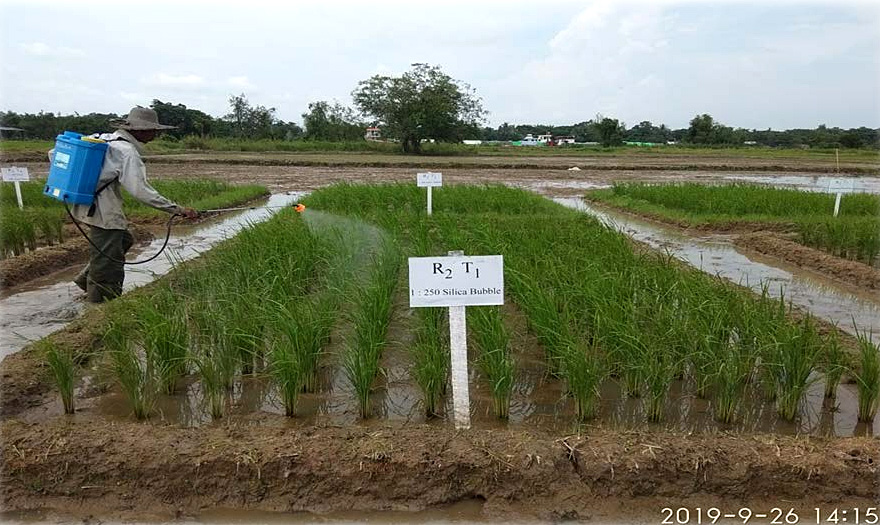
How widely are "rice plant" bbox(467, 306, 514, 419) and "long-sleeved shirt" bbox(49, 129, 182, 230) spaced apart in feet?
8.40

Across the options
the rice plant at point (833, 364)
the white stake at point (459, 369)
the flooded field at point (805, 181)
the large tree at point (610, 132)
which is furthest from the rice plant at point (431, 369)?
the large tree at point (610, 132)

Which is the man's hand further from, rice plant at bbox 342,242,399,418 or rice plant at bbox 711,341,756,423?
rice plant at bbox 711,341,756,423

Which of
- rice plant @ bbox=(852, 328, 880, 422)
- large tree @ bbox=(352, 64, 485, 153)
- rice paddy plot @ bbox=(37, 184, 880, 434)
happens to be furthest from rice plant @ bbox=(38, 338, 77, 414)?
large tree @ bbox=(352, 64, 485, 153)

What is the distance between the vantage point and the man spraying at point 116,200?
4.25m

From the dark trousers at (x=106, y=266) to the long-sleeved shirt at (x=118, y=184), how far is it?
93 millimetres

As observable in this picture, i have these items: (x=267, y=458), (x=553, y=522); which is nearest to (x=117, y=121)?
(x=267, y=458)

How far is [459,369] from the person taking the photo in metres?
2.57

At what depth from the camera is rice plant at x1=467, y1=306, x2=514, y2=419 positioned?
272 centimetres

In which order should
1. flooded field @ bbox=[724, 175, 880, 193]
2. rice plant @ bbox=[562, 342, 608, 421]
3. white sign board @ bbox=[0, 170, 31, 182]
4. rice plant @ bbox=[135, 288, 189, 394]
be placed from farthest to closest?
1. flooded field @ bbox=[724, 175, 880, 193]
2. white sign board @ bbox=[0, 170, 31, 182]
3. rice plant @ bbox=[135, 288, 189, 394]
4. rice plant @ bbox=[562, 342, 608, 421]

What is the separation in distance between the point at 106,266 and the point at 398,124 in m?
32.1

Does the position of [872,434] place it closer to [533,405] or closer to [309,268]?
[533,405]

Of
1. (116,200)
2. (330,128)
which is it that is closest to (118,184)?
(116,200)

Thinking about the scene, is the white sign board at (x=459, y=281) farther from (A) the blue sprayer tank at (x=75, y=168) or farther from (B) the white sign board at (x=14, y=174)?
(B) the white sign board at (x=14, y=174)

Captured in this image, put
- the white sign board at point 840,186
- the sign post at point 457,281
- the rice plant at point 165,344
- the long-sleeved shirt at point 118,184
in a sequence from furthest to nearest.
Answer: the white sign board at point 840,186
the long-sleeved shirt at point 118,184
the rice plant at point 165,344
the sign post at point 457,281
